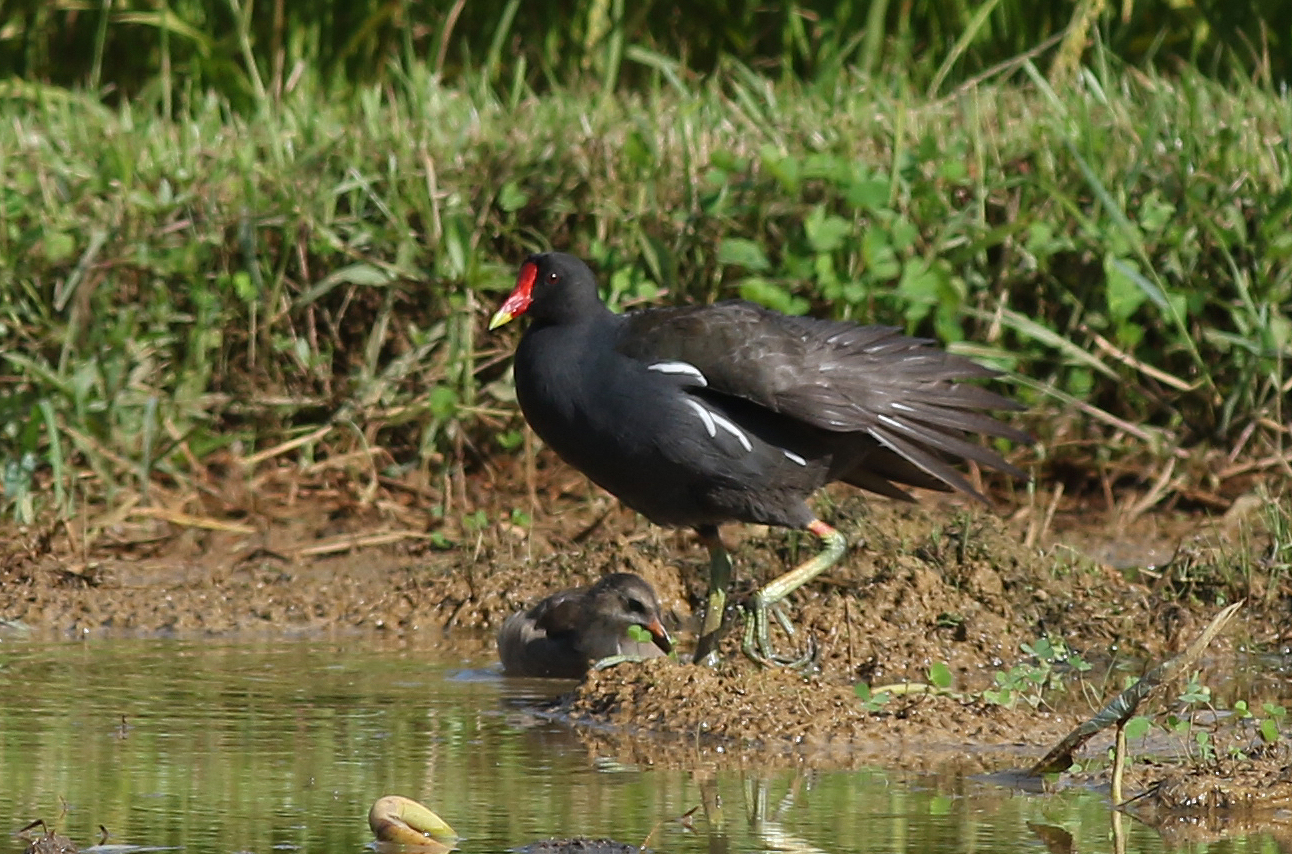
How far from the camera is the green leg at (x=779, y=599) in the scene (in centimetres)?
579

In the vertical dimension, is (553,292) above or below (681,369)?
above

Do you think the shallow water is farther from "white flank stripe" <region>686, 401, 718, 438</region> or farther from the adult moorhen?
"white flank stripe" <region>686, 401, 718, 438</region>

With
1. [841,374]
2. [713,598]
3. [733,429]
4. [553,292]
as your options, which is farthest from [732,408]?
Result: [553,292]

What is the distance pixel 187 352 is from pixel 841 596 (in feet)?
9.47

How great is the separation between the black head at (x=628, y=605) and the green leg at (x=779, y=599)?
0.83ft

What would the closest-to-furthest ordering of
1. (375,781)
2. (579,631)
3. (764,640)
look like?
(375,781) → (764,640) → (579,631)

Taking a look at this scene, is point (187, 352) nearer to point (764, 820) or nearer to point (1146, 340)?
point (1146, 340)

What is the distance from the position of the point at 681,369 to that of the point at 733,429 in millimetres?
214

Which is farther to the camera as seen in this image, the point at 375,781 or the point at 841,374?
the point at 841,374

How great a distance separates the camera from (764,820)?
13.6 feet

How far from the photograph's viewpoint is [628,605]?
6.14m

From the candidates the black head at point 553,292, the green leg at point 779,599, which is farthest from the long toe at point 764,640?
the black head at point 553,292

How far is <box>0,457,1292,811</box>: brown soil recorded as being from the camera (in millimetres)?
5219

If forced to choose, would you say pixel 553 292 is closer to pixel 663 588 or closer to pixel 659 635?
pixel 659 635
